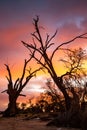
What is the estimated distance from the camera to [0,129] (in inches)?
505

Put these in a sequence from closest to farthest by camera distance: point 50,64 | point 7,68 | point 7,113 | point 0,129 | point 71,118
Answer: point 0,129
point 71,118
point 50,64
point 7,113
point 7,68

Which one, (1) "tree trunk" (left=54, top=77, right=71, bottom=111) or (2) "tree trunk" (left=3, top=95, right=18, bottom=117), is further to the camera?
(2) "tree trunk" (left=3, top=95, right=18, bottom=117)

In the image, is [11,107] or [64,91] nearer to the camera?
[64,91]

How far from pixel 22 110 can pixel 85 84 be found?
645 cm

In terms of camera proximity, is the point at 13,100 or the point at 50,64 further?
the point at 13,100

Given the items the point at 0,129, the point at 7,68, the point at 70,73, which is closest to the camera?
the point at 0,129

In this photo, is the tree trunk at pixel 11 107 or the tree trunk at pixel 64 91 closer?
the tree trunk at pixel 64 91

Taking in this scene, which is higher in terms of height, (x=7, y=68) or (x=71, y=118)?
(x=7, y=68)

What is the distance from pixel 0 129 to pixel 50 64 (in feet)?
40.4

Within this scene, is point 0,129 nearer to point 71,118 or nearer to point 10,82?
point 71,118

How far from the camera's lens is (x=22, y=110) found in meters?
31.9

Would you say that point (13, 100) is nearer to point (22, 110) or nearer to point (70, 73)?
point (22, 110)

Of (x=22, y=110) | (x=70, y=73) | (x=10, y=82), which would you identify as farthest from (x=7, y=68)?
(x=70, y=73)

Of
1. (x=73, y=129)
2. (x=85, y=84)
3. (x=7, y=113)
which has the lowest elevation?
(x=73, y=129)
